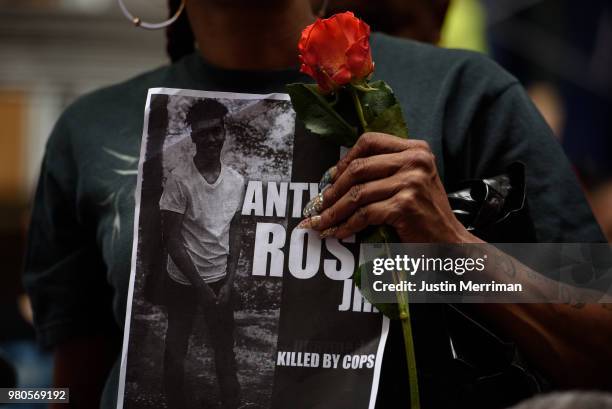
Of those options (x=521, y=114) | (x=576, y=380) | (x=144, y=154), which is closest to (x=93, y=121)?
(x=144, y=154)

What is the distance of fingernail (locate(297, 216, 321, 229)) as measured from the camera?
1.16 meters

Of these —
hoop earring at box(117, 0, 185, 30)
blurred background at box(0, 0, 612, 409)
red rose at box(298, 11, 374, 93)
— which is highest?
hoop earring at box(117, 0, 185, 30)

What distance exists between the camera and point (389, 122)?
112 cm

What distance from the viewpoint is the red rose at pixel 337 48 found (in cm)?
106

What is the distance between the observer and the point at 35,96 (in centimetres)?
889

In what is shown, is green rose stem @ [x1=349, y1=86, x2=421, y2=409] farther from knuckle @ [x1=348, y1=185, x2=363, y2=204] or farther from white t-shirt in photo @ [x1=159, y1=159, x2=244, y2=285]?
white t-shirt in photo @ [x1=159, y1=159, x2=244, y2=285]

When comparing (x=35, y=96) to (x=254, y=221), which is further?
(x=35, y=96)

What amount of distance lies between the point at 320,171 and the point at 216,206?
143 mm

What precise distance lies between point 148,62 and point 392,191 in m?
8.29

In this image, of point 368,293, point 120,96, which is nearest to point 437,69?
point 368,293

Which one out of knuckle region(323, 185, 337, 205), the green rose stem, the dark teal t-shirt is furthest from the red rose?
the dark teal t-shirt

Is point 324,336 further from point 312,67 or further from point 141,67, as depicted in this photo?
point 141,67

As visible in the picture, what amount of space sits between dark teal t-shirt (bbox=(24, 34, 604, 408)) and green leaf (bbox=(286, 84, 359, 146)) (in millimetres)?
176

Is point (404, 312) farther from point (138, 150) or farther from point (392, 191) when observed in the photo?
point (138, 150)
